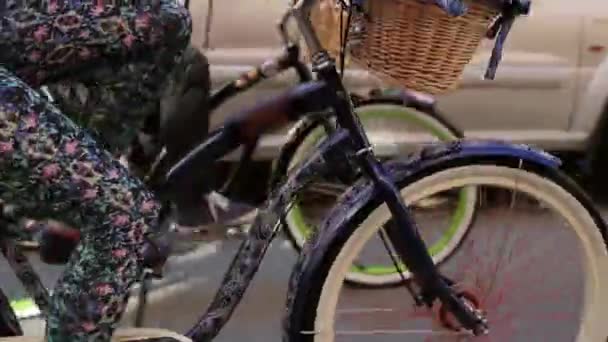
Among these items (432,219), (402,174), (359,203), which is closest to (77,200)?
(359,203)

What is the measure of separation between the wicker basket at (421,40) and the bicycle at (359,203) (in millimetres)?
149

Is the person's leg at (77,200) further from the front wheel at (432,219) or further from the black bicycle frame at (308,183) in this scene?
the front wheel at (432,219)

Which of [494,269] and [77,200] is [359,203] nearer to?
[77,200]

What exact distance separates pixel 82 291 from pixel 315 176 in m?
0.67

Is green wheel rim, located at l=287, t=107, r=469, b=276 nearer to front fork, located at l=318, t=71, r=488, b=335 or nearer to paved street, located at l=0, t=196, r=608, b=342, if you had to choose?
paved street, located at l=0, t=196, r=608, b=342

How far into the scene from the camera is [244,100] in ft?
13.8

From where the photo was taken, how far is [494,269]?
126 inches

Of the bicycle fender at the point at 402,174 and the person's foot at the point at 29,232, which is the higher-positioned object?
the bicycle fender at the point at 402,174

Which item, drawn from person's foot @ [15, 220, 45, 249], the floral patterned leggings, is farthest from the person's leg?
person's foot @ [15, 220, 45, 249]

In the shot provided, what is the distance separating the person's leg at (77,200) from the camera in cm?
206

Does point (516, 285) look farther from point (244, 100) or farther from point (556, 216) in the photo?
point (244, 100)

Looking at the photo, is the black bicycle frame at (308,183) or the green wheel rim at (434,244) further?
the green wheel rim at (434,244)

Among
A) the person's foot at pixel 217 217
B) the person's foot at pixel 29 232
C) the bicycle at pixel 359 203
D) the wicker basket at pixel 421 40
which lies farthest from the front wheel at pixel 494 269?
the person's foot at pixel 29 232

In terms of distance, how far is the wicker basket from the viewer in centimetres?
228
